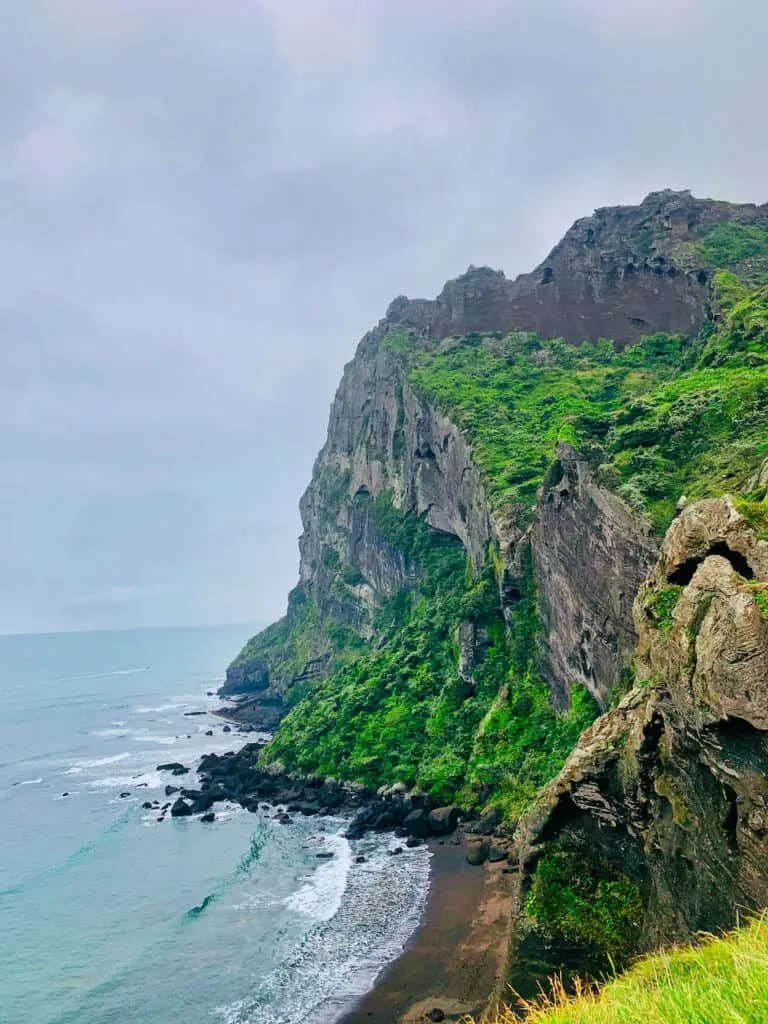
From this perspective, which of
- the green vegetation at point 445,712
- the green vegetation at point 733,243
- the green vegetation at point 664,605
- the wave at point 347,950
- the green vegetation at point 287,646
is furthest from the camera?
the green vegetation at point 287,646

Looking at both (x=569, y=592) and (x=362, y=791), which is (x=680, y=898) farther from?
(x=362, y=791)

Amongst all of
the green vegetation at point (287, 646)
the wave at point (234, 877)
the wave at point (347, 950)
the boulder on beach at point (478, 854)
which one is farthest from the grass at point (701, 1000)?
the green vegetation at point (287, 646)

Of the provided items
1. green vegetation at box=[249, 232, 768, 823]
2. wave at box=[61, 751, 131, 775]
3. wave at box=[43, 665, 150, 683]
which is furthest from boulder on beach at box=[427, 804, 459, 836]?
wave at box=[43, 665, 150, 683]

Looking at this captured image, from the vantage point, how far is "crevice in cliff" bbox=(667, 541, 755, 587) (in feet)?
39.2

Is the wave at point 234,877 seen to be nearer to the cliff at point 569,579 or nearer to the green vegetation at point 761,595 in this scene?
the cliff at point 569,579

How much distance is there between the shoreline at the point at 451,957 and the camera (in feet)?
61.2

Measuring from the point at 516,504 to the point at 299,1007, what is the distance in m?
28.4

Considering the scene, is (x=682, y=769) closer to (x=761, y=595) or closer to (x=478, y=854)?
(x=761, y=595)

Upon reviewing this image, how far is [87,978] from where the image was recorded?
2359cm

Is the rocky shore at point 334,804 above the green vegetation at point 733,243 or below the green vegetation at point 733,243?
below

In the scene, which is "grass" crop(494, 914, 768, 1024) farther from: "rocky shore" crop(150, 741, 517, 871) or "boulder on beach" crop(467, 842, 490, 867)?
"boulder on beach" crop(467, 842, 490, 867)

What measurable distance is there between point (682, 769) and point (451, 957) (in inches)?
531

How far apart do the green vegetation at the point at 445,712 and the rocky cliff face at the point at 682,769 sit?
15.0 metres

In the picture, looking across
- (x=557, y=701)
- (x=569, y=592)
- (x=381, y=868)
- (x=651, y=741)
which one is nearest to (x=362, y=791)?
(x=381, y=868)
